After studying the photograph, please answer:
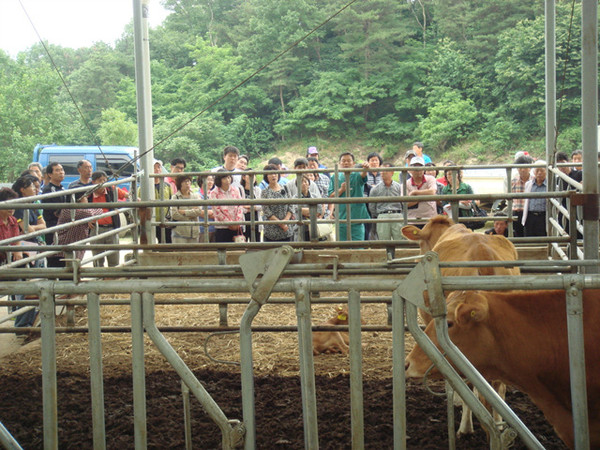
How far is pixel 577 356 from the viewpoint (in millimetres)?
2684

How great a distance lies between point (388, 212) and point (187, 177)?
252cm

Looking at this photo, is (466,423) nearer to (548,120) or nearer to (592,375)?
(592,375)

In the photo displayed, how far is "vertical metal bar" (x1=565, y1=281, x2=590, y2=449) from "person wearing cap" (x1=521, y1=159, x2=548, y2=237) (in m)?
6.33

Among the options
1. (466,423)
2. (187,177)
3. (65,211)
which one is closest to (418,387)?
(466,423)

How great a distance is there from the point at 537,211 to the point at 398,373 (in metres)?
6.52

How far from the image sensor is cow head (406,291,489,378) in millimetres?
3322

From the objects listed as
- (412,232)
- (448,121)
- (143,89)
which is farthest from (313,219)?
(448,121)

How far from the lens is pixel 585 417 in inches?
106

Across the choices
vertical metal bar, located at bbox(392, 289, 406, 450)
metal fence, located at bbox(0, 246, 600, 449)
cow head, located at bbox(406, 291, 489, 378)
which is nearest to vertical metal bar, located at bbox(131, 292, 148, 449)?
metal fence, located at bbox(0, 246, 600, 449)

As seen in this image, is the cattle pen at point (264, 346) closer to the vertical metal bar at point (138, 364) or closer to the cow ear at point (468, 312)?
the vertical metal bar at point (138, 364)

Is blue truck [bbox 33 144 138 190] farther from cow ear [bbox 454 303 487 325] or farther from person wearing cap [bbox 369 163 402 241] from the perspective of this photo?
cow ear [bbox 454 303 487 325]

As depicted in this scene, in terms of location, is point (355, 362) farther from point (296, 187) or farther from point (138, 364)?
point (296, 187)

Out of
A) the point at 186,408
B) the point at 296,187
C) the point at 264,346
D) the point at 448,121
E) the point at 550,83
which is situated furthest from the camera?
the point at 448,121

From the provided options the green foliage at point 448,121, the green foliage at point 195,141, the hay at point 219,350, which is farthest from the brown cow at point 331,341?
the green foliage at point 448,121
